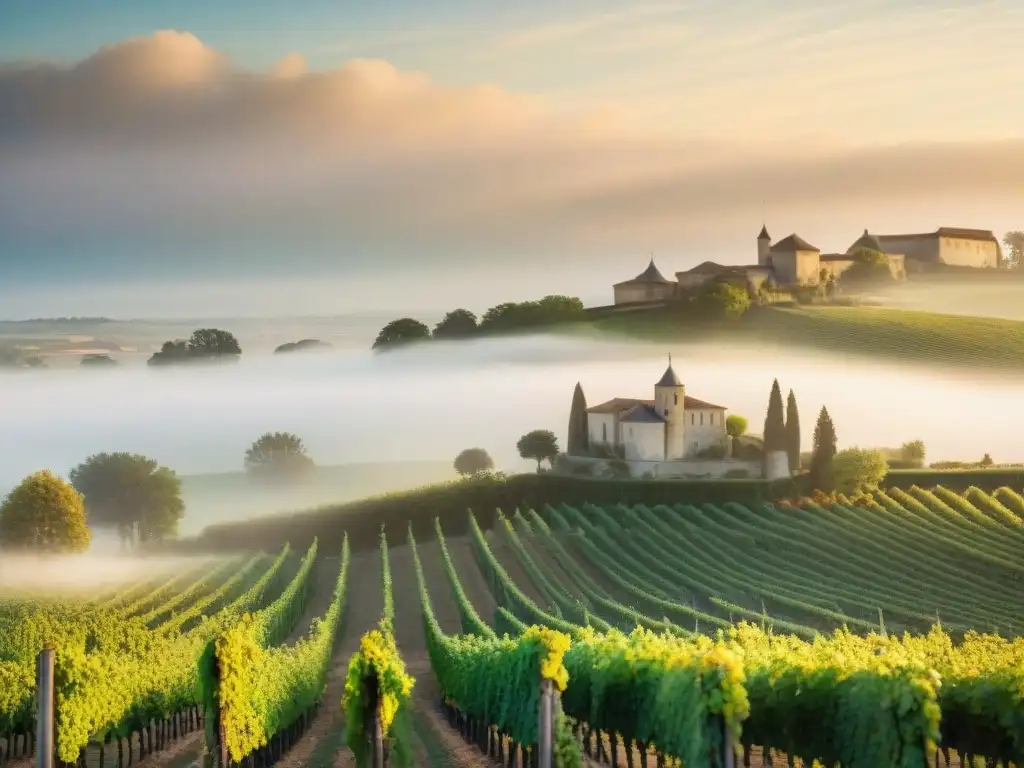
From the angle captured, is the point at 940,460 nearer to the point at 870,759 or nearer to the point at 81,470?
the point at 81,470

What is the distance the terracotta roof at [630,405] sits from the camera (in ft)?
153

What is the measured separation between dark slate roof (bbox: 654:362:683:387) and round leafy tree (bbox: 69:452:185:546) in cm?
1607

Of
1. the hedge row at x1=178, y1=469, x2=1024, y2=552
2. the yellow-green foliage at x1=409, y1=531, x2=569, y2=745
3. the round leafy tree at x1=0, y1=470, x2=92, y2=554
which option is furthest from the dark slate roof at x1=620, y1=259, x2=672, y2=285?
the yellow-green foliage at x1=409, y1=531, x2=569, y2=745

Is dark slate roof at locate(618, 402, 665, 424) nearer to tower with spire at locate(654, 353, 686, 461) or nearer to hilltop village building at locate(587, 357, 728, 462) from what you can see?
hilltop village building at locate(587, 357, 728, 462)

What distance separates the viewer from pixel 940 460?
4472cm

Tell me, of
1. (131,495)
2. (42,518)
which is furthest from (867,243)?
(42,518)

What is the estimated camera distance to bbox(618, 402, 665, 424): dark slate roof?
4653 cm

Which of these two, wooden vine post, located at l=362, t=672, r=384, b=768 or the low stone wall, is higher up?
wooden vine post, located at l=362, t=672, r=384, b=768

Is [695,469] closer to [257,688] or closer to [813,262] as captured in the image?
[813,262]

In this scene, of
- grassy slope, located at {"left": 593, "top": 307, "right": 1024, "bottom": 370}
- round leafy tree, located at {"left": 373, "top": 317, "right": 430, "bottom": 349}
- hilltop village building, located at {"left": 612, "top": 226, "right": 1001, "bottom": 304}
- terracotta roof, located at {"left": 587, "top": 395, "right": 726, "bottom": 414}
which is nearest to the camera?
grassy slope, located at {"left": 593, "top": 307, "right": 1024, "bottom": 370}

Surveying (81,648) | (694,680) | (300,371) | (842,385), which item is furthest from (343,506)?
(694,680)

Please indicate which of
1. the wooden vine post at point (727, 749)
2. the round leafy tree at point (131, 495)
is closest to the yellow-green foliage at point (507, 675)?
the wooden vine post at point (727, 749)

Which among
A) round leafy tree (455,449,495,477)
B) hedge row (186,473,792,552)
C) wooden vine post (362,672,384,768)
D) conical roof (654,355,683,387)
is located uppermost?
conical roof (654,355,683,387)

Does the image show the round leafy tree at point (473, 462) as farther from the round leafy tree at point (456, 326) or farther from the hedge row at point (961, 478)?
the hedge row at point (961, 478)
